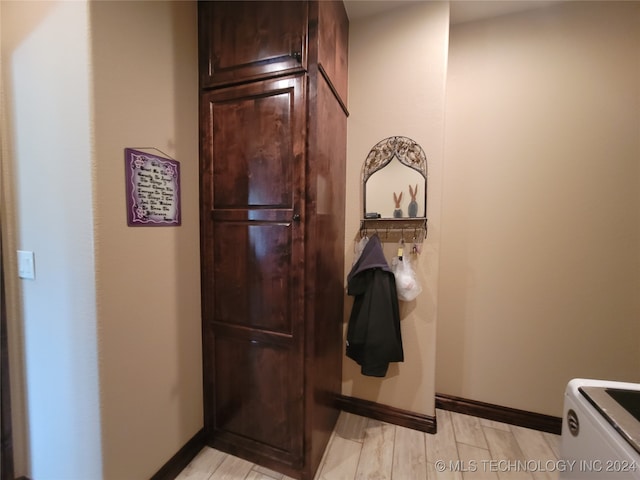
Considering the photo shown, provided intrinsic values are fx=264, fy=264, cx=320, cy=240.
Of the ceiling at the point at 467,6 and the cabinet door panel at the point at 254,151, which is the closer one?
the cabinet door panel at the point at 254,151

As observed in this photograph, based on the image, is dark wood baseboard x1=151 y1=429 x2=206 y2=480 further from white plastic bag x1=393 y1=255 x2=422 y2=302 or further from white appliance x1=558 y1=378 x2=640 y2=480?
white appliance x1=558 y1=378 x2=640 y2=480

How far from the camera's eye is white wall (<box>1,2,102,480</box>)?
1.00m

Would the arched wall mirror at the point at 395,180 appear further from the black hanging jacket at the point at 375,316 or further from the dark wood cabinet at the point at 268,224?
the dark wood cabinet at the point at 268,224

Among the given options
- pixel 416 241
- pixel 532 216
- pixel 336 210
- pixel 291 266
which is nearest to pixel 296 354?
pixel 291 266

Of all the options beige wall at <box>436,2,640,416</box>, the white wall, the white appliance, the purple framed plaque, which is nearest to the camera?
the white appliance

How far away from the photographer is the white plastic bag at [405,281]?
1.59 meters

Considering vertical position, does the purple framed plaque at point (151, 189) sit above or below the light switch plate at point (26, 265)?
above

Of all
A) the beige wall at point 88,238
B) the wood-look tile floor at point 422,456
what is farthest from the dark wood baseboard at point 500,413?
the beige wall at point 88,238

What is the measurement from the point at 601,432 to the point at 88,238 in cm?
175

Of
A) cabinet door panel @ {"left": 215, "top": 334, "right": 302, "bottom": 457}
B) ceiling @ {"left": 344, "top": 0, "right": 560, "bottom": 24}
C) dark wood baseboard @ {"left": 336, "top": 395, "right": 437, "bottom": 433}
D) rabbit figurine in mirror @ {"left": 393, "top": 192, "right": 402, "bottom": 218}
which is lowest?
dark wood baseboard @ {"left": 336, "top": 395, "right": 437, "bottom": 433}

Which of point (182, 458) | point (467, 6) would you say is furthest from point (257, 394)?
point (467, 6)

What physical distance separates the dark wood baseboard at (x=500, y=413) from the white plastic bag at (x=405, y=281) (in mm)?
875

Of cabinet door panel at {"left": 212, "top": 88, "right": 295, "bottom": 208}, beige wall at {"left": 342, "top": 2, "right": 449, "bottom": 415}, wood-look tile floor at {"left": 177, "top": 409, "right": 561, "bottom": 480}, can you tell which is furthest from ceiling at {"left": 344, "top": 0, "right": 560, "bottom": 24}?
wood-look tile floor at {"left": 177, "top": 409, "right": 561, "bottom": 480}

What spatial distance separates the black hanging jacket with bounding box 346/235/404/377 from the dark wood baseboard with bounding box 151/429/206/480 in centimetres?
100
